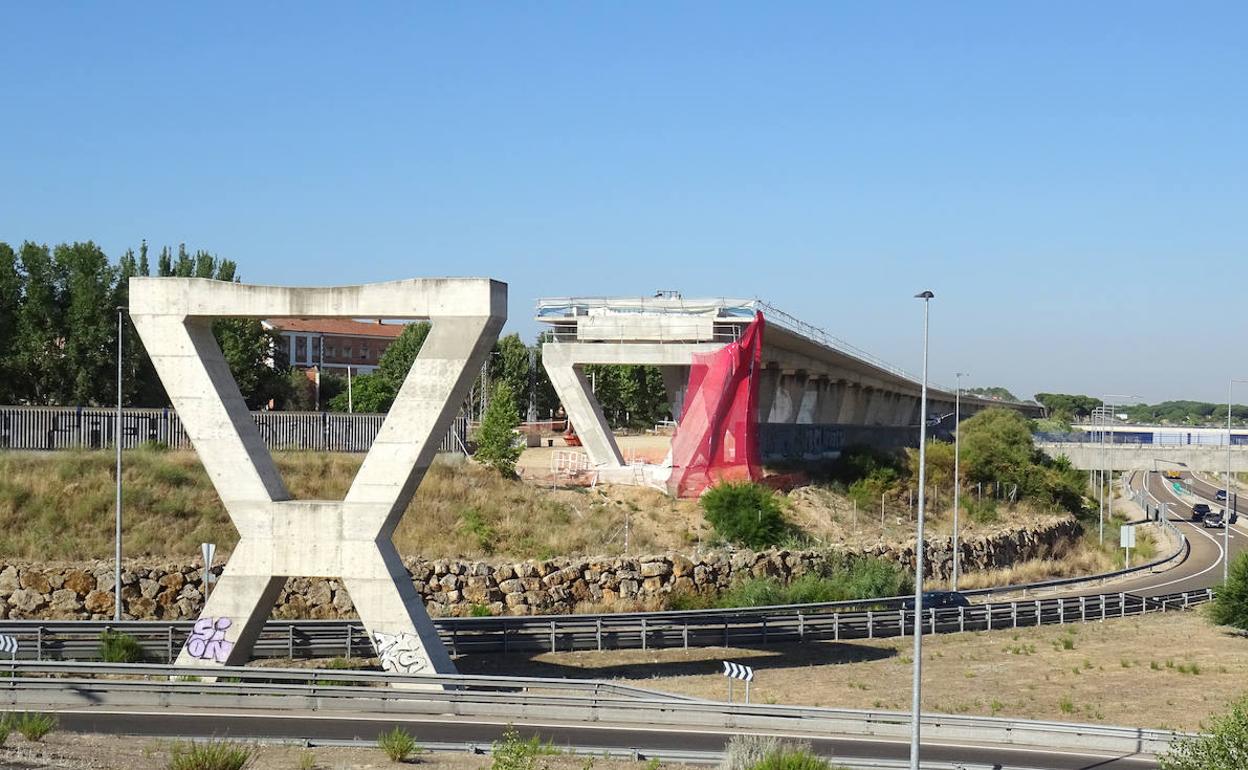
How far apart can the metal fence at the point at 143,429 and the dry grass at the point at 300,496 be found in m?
1.71

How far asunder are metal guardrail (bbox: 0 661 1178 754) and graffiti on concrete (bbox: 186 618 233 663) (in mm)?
709

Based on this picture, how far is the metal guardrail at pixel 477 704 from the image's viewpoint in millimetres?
23047

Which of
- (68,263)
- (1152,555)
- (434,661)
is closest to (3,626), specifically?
(434,661)

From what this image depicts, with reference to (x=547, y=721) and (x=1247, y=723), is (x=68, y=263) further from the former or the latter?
(x=1247, y=723)

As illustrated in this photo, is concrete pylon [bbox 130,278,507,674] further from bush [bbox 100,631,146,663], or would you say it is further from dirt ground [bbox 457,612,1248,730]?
dirt ground [bbox 457,612,1248,730]

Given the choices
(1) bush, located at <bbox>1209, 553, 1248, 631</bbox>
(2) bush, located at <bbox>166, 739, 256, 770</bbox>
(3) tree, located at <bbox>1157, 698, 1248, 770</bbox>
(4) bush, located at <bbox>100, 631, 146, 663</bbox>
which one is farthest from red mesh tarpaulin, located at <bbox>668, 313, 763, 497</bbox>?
(3) tree, located at <bbox>1157, 698, 1248, 770</bbox>

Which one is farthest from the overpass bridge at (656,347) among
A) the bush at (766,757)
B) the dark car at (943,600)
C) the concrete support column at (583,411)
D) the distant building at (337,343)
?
the distant building at (337,343)

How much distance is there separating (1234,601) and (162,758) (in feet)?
113

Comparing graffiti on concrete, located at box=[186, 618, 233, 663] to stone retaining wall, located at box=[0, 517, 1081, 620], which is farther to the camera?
stone retaining wall, located at box=[0, 517, 1081, 620]

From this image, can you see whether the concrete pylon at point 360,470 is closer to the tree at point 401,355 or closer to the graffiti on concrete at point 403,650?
the graffiti on concrete at point 403,650

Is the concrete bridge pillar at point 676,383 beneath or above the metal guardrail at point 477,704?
above

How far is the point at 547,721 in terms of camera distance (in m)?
23.5

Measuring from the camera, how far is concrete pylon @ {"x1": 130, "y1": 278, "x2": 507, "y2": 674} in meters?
24.6

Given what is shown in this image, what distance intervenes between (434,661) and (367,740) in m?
3.60
